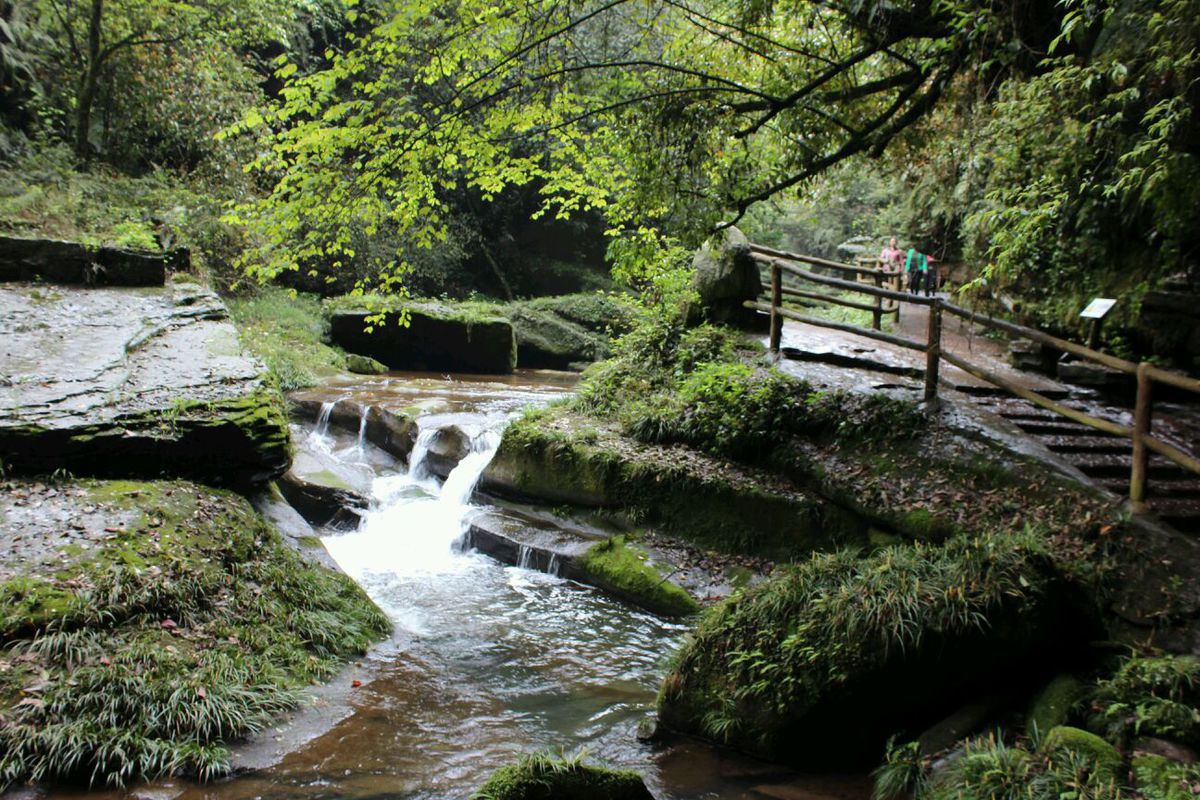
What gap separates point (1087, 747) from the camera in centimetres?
450

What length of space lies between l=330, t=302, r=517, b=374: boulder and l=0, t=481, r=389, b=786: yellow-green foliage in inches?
435

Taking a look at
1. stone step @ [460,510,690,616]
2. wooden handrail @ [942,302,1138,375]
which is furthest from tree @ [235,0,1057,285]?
stone step @ [460,510,690,616]

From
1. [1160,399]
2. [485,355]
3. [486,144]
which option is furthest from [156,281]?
[1160,399]

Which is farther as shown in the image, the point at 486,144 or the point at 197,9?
the point at 197,9

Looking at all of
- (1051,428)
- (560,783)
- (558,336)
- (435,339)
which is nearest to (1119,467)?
(1051,428)

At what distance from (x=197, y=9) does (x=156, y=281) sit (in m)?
8.86

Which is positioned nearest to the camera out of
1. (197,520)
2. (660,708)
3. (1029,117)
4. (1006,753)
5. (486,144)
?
(1006,753)

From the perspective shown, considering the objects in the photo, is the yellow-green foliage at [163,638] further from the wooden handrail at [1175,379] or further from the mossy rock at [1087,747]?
the wooden handrail at [1175,379]

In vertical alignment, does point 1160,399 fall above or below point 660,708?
above

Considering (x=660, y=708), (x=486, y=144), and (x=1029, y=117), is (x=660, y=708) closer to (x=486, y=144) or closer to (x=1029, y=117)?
(x=486, y=144)

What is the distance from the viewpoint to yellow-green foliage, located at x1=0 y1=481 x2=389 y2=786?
4547 millimetres

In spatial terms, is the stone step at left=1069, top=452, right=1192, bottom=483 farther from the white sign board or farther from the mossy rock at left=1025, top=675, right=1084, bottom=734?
the mossy rock at left=1025, top=675, right=1084, bottom=734

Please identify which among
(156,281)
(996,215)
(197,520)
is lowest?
(197,520)

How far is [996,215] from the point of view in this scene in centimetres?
→ 888
